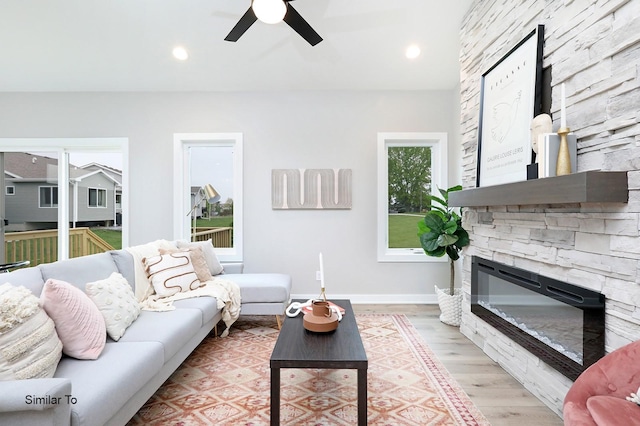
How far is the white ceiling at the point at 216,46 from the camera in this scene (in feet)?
9.85

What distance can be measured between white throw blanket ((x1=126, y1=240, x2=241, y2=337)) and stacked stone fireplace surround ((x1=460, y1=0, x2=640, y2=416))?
2216mm

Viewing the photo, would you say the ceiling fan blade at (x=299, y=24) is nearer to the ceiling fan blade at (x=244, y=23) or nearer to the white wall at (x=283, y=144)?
the ceiling fan blade at (x=244, y=23)

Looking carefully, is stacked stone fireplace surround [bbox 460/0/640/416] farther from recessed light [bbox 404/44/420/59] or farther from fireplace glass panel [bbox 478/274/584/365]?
recessed light [bbox 404/44/420/59]

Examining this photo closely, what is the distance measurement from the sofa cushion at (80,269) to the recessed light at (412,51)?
3.46 metres

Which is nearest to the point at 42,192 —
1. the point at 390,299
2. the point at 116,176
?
the point at 116,176

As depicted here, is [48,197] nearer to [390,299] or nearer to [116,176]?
[116,176]

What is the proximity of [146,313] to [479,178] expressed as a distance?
2815mm

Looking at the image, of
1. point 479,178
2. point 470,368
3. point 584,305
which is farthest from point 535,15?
point 470,368

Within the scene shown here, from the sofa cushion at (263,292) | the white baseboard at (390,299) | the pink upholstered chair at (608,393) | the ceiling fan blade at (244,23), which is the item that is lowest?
the white baseboard at (390,299)

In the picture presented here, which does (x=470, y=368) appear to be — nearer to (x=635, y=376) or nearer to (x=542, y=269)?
(x=542, y=269)

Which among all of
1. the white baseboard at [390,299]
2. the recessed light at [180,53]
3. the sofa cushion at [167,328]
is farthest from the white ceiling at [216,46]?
the sofa cushion at [167,328]

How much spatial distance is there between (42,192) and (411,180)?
4.91 m

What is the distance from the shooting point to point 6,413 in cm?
110

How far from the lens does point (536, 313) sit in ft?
6.98
